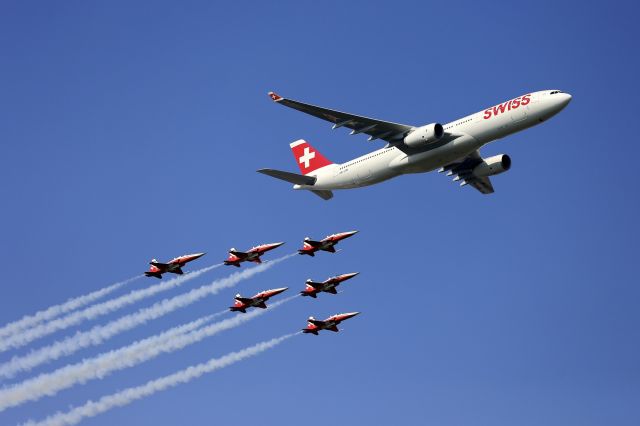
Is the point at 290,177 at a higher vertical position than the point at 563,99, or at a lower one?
higher

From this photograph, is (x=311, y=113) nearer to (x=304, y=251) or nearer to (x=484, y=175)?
(x=304, y=251)

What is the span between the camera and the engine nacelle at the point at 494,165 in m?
105

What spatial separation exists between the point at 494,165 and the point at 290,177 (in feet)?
56.7

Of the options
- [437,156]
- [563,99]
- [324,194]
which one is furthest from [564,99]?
[324,194]

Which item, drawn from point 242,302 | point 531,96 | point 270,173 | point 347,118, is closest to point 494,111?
point 531,96

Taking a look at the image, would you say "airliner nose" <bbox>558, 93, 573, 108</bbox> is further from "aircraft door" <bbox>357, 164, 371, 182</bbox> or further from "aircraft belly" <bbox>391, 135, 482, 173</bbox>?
"aircraft door" <bbox>357, 164, 371, 182</bbox>

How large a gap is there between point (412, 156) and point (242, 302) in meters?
17.9

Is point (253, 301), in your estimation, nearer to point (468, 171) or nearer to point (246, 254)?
point (246, 254)

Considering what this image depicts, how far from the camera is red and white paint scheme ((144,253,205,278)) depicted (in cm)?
9750

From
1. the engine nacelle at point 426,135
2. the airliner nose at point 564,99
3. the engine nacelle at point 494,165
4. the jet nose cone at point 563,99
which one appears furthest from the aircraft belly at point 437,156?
the engine nacelle at point 494,165

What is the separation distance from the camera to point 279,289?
100500mm


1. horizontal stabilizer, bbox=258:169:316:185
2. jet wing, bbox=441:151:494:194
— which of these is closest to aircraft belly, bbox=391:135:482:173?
jet wing, bbox=441:151:494:194

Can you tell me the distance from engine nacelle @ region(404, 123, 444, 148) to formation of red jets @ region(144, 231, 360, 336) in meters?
9.78

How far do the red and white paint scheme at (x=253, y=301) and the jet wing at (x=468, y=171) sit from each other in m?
18.7
